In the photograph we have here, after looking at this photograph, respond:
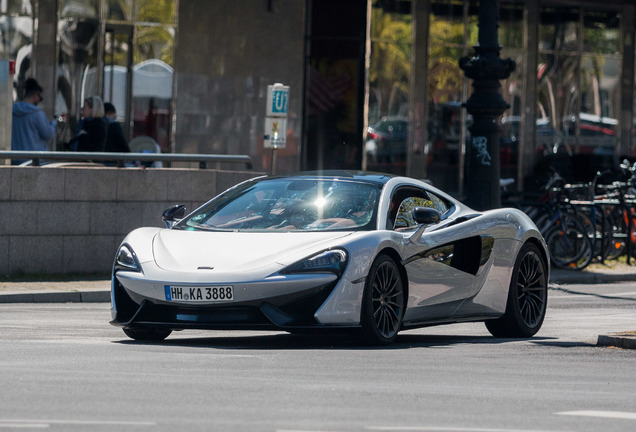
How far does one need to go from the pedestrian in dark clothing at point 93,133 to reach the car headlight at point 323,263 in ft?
31.0

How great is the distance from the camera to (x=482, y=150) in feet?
61.6

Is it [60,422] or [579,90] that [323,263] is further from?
[579,90]

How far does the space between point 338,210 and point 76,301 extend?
4985 mm

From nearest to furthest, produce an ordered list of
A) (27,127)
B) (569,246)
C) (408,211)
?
(408,211) < (27,127) < (569,246)

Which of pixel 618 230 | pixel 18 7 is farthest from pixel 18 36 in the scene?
pixel 618 230

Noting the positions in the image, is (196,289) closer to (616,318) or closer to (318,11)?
(616,318)

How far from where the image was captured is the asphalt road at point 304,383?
6418mm

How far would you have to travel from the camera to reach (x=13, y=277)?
51.7 feet

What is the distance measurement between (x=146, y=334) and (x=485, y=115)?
31.5 feet

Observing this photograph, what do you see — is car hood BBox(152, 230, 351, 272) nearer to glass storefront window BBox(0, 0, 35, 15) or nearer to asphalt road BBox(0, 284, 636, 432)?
asphalt road BBox(0, 284, 636, 432)

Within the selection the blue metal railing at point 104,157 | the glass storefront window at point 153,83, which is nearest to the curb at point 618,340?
the blue metal railing at point 104,157

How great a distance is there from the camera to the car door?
10.2 meters

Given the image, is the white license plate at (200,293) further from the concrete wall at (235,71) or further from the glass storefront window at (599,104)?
the glass storefront window at (599,104)

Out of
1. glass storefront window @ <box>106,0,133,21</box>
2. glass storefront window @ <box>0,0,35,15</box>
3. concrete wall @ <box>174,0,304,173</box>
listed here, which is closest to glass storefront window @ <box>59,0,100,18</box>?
glass storefront window @ <box>106,0,133,21</box>
